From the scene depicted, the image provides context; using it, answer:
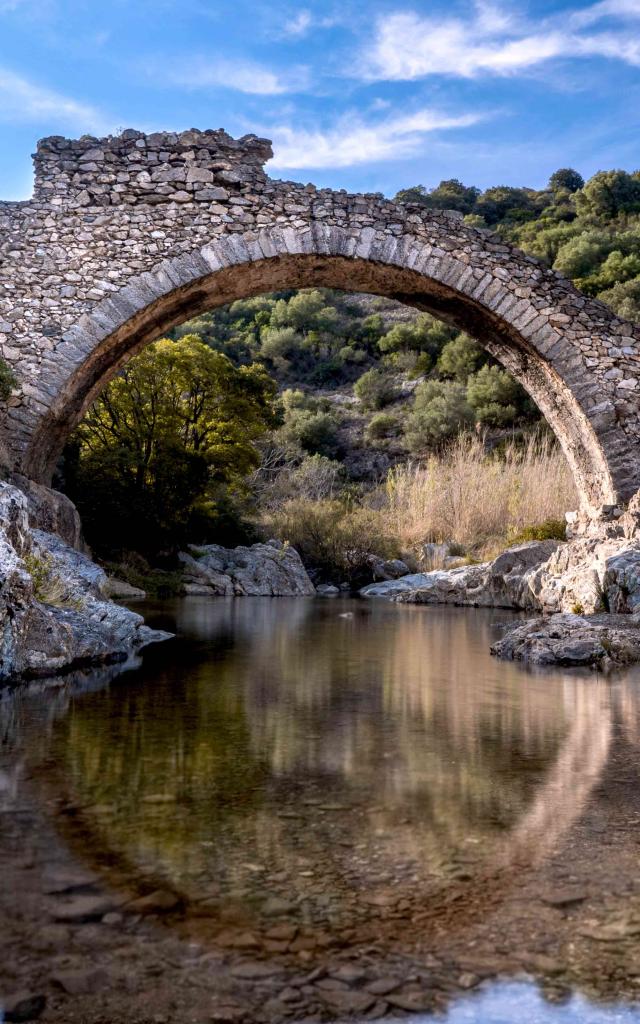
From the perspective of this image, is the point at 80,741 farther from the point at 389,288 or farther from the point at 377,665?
the point at 389,288

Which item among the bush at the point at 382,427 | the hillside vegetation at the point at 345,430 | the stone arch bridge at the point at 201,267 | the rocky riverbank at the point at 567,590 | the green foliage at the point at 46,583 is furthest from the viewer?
the bush at the point at 382,427

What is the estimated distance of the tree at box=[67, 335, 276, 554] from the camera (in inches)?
613

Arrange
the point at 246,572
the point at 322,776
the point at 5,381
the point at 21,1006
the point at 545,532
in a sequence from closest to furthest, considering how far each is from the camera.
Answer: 1. the point at 21,1006
2. the point at 322,776
3. the point at 5,381
4. the point at 545,532
5. the point at 246,572

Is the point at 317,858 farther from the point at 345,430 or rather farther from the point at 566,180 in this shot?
the point at 566,180

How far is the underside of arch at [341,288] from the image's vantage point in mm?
9461

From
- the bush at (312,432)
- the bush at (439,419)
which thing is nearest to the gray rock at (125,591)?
the bush at (439,419)

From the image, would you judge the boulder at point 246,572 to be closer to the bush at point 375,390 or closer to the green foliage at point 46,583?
the green foliage at point 46,583

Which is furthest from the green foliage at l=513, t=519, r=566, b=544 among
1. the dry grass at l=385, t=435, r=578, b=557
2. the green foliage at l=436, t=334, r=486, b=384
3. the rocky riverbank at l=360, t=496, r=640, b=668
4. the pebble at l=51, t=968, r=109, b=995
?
the green foliage at l=436, t=334, r=486, b=384

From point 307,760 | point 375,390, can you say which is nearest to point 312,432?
point 375,390

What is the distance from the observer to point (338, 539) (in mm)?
18031

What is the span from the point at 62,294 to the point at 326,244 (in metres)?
3.03

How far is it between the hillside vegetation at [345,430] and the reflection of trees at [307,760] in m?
7.19

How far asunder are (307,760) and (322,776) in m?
0.23

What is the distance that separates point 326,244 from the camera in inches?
374
